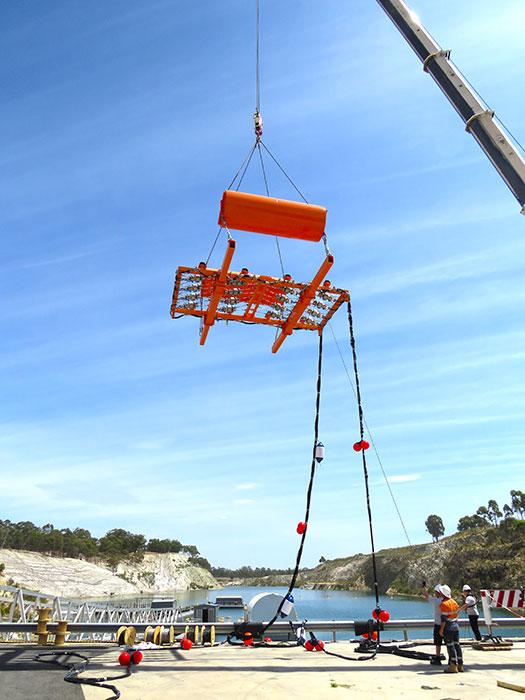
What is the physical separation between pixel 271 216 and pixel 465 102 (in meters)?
7.38

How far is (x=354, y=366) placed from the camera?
15250mm

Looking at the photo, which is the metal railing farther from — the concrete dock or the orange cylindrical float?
the orange cylindrical float

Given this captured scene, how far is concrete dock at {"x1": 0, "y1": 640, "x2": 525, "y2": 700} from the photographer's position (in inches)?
322

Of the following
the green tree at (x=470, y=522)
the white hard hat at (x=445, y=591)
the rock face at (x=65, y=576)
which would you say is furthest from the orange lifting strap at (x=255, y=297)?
the green tree at (x=470, y=522)

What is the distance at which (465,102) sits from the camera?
14.1m

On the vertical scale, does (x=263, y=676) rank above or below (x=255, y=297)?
below

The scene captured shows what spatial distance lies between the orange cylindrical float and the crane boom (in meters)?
5.38

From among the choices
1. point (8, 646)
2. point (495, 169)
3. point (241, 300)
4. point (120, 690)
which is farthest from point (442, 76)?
point (8, 646)

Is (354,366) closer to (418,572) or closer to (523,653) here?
(523,653)

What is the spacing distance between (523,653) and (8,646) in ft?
44.1

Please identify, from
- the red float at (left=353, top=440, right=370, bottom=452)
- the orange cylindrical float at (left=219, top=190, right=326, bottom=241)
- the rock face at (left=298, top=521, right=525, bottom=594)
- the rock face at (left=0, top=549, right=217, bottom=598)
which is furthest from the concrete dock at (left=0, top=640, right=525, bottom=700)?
the rock face at (left=0, top=549, right=217, bottom=598)

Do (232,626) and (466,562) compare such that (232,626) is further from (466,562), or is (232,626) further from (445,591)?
(466,562)

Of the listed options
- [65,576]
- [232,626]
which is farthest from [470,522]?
[232,626]

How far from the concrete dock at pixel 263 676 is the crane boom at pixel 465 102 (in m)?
11.1
